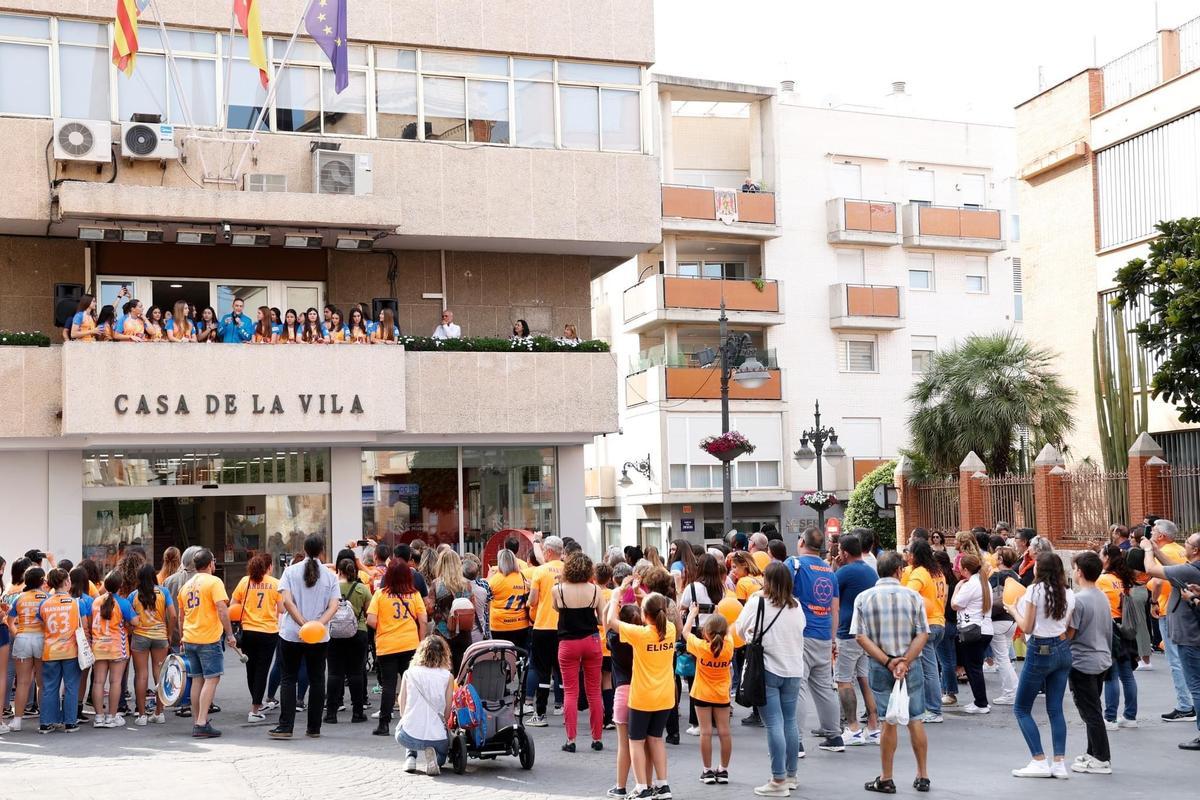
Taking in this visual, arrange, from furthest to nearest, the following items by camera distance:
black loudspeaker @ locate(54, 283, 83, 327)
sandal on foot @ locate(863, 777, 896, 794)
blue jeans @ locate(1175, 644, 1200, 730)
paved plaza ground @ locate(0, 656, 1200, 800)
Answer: black loudspeaker @ locate(54, 283, 83, 327)
blue jeans @ locate(1175, 644, 1200, 730)
paved plaza ground @ locate(0, 656, 1200, 800)
sandal on foot @ locate(863, 777, 896, 794)

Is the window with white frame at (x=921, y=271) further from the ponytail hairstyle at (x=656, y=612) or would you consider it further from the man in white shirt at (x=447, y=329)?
the ponytail hairstyle at (x=656, y=612)

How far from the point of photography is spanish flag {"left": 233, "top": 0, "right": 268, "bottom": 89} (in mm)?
22609

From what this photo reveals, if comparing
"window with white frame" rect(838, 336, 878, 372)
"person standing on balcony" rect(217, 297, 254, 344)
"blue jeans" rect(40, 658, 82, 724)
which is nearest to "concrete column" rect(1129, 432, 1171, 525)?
"person standing on balcony" rect(217, 297, 254, 344)

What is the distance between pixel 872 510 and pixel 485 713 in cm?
2742

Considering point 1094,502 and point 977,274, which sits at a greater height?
point 977,274

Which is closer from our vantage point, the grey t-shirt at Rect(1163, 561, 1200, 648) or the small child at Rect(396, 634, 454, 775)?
the small child at Rect(396, 634, 454, 775)

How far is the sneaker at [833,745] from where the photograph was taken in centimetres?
1254

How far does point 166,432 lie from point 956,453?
18.8 m

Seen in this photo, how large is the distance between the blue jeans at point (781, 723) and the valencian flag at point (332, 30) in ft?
50.1

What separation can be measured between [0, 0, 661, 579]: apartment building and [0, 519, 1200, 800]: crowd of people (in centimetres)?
723

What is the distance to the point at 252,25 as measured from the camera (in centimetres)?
2273

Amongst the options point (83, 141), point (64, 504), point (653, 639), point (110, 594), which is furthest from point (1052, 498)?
point (653, 639)

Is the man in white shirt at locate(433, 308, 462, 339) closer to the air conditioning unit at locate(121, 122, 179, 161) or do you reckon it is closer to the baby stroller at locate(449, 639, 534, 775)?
the air conditioning unit at locate(121, 122, 179, 161)

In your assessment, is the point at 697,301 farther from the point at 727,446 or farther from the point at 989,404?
the point at 727,446
